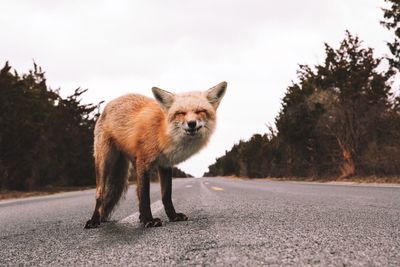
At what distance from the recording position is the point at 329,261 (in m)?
1.92

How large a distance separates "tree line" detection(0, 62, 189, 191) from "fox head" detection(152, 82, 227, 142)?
18099 millimetres

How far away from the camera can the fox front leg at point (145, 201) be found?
3.67m

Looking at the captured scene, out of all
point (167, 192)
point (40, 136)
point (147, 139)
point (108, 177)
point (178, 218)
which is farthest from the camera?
point (40, 136)

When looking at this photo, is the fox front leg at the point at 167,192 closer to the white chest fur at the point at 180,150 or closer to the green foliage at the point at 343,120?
the white chest fur at the point at 180,150

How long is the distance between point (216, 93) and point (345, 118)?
71.3 feet

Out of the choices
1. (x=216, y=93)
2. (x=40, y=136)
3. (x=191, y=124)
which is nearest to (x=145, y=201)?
(x=191, y=124)

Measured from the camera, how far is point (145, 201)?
3.74 metres

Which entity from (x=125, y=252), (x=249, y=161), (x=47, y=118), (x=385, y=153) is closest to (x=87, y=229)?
(x=125, y=252)

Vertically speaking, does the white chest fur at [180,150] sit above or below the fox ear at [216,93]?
below

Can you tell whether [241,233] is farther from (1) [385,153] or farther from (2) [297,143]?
(2) [297,143]

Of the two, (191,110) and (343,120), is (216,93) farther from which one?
(343,120)

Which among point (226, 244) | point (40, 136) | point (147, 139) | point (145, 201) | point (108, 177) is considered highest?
point (40, 136)

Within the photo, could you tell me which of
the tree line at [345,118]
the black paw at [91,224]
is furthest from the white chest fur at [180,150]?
the tree line at [345,118]

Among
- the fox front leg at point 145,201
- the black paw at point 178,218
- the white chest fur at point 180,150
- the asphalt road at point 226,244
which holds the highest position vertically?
the white chest fur at point 180,150
